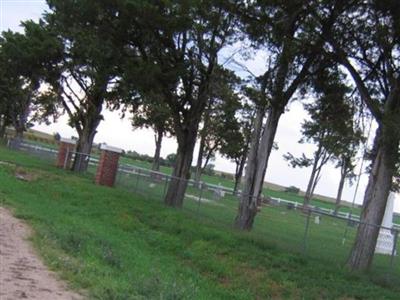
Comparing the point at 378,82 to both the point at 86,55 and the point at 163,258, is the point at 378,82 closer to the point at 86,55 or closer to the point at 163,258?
the point at 163,258

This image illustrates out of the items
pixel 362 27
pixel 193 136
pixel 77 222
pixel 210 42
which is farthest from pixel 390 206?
pixel 77 222

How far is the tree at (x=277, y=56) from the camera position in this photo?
15.7 m

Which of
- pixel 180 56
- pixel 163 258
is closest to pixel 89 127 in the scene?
pixel 180 56

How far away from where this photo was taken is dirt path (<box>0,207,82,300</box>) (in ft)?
22.5

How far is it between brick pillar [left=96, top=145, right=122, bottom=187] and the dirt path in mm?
14091

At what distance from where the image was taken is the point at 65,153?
115 ft

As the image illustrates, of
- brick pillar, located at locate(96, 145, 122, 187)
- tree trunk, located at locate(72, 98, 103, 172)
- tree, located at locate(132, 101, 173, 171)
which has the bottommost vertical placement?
brick pillar, located at locate(96, 145, 122, 187)

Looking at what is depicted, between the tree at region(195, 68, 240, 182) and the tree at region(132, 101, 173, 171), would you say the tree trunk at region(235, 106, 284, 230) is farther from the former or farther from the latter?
the tree at region(132, 101, 173, 171)

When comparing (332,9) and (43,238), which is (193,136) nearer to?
(332,9)

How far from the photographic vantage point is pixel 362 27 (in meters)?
15.7

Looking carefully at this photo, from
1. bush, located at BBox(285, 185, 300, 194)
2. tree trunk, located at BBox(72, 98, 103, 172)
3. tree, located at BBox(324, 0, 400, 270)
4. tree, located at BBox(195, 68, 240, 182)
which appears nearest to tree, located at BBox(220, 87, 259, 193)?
tree, located at BBox(195, 68, 240, 182)

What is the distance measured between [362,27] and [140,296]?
34.8ft

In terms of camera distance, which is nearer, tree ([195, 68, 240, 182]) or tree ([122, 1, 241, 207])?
tree ([122, 1, 241, 207])

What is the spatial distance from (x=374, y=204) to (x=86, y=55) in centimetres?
1688
